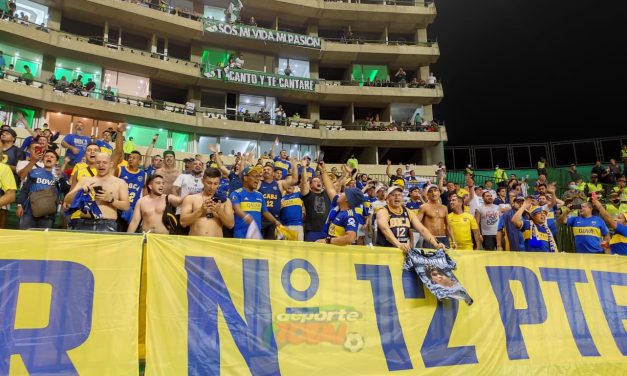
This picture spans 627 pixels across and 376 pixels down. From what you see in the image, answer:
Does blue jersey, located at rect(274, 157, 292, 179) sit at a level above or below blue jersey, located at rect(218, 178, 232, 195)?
above

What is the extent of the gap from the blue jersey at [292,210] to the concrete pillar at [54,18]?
81.5ft

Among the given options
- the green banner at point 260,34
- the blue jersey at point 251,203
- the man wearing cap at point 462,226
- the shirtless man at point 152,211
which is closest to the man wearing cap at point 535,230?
the man wearing cap at point 462,226

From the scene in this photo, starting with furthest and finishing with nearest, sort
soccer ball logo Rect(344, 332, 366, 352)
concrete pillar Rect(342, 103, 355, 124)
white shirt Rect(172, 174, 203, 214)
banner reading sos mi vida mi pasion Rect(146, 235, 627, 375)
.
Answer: concrete pillar Rect(342, 103, 355, 124)
white shirt Rect(172, 174, 203, 214)
soccer ball logo Rect(344, 332, 366, 352)
banner reading sos mi vida mi pasion Rect(146, 235, 627, 375)

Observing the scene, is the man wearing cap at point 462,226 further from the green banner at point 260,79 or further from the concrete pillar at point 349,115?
the concrete pillar at point 349,115

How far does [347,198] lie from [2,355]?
4.44m

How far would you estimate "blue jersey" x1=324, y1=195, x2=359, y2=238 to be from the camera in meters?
6.27

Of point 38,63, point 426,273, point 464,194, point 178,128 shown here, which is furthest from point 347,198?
point 38,63

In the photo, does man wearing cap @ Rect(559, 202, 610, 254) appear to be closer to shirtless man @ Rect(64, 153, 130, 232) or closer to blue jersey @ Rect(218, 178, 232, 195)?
blue jersey @ Rect(218, 178, 232, 195)

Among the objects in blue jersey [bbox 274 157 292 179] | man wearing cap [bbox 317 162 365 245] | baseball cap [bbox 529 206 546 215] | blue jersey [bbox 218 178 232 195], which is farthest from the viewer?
blue jersey [bbox 274 157 292 179]

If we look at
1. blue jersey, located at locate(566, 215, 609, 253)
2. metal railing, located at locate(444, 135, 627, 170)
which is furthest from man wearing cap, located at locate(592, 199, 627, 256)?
metal railing, located at locate(444, 135, 627, 170)

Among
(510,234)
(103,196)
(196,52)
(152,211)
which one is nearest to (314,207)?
(152,211)

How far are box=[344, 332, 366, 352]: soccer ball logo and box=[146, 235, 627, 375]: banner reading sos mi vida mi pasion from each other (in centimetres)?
1

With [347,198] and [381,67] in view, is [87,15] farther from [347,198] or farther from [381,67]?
[347,198]

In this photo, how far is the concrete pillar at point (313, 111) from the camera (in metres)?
31.0
